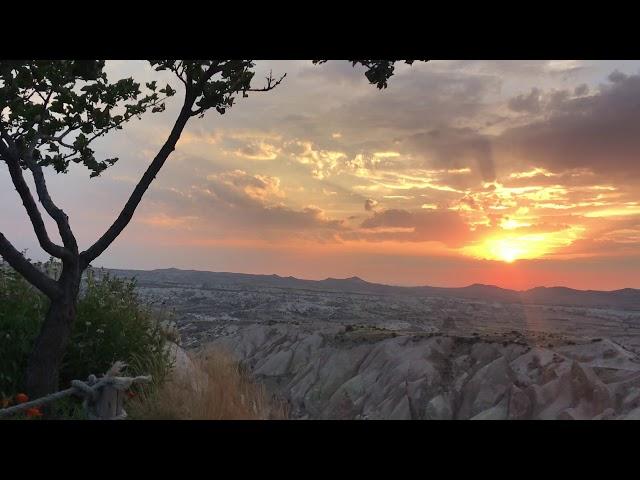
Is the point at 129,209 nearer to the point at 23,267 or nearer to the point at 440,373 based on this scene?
the point at 23,267

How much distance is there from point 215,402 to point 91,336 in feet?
13.5

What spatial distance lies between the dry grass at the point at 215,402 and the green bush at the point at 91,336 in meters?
1.20

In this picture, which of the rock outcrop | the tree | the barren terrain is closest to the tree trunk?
the tree

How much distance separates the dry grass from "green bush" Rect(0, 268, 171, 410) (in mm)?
1197

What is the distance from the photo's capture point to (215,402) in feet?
21.3

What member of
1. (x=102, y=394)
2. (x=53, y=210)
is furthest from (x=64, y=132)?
(x=102, y=394)

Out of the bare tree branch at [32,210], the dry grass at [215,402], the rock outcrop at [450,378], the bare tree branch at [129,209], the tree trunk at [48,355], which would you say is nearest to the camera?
the dry grass at [215,402]

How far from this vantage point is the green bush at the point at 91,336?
29.5ft

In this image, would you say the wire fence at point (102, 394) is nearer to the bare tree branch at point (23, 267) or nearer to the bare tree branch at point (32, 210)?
the bare tree branch at point (23, 267)

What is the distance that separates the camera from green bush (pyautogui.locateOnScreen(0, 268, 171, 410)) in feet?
29.5

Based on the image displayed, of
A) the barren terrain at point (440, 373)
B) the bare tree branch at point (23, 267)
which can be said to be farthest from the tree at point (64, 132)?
the barren terrain at point (440, 373)

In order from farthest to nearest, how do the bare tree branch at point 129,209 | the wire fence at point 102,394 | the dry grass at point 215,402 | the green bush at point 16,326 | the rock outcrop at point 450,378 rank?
Answer: the rock outcrop at point 450,378, the bare tree branch at point 129,209, the green bush at point 16,326, the dry grass at point 215,402, the wire fence at point 102,394
